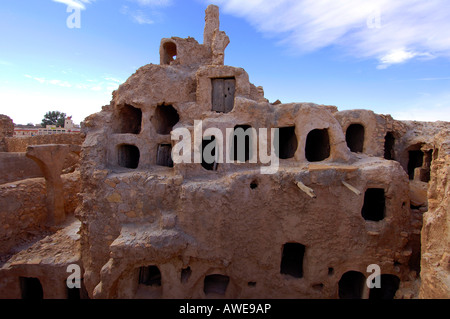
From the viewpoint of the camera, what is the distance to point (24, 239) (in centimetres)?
963

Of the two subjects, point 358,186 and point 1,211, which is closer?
point 358,186

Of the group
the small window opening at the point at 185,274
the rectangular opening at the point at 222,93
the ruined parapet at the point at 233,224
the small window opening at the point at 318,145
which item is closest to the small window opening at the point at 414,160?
the small window opening at the point at 318,145

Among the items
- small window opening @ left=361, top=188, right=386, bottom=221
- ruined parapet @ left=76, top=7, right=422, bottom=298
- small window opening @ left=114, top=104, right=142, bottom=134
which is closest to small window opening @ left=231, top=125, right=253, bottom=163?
ruined parapet @ left=76, top=7, right=422, bottom=298

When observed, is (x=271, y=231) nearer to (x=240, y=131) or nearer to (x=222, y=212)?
(x=222, y=212)

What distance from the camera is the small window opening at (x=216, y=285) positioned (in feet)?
24.4

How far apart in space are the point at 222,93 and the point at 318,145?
450 centimetres

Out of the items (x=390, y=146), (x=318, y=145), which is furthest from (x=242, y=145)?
(x=390, y=146)

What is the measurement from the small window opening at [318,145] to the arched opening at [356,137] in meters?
2.38

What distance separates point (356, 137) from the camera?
11.5m

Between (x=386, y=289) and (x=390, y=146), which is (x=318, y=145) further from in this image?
(x=386, y=289)

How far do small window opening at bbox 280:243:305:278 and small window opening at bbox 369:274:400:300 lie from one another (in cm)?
234

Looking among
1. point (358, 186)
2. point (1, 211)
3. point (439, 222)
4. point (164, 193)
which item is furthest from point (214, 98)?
point (1, 211)

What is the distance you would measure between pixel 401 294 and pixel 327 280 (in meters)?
1.98
